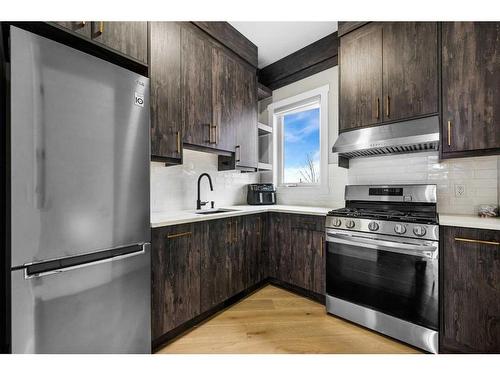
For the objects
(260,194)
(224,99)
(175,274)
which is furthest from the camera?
(260,194)

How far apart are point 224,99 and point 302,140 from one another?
4.19 feet

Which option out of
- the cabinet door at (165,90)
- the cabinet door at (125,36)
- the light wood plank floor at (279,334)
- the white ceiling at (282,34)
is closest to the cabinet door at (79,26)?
the cabinet door at (125,36)

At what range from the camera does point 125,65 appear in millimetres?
1562

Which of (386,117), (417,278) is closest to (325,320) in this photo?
(417,278)

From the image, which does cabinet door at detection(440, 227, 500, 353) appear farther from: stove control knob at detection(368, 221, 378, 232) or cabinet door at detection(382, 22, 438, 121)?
cabinet door at detection(382, 22, 438, 121)

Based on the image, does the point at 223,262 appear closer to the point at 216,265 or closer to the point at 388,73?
the point at 216,265

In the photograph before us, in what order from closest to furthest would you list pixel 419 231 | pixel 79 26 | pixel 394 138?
pixel 79 26 → pixel 419 231 → pixel 394 138

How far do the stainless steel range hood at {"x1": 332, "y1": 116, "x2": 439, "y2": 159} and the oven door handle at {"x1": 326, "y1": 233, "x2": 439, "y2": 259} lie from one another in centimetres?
81

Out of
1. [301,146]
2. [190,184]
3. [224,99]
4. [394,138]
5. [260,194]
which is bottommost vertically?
[260,194]

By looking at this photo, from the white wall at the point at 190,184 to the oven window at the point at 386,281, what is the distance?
1.44 meters

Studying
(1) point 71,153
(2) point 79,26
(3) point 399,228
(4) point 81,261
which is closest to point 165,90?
(2) point 79,26

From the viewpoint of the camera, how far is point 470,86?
1.64m

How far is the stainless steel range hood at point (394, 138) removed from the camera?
1.79m

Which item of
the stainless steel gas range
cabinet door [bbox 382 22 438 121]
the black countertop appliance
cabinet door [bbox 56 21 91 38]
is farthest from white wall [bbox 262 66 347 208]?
cabinet door [bbox 56 21 91 38]
